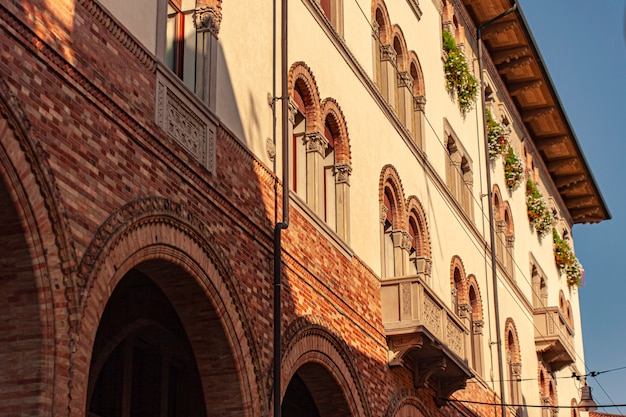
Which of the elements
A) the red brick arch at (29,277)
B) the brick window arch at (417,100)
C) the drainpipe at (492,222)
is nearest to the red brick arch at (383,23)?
the brick window arch at (417,100)

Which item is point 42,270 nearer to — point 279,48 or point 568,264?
point 279,48

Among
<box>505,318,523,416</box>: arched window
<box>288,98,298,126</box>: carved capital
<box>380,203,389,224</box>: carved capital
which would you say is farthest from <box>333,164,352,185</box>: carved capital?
<box>505,318,523,416</box>: arched window

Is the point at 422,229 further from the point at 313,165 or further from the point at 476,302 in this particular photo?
the point at 313,165

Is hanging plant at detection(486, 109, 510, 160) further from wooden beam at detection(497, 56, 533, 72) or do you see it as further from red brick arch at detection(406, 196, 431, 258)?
red brick arch at detection(406, 196, 431, 258)

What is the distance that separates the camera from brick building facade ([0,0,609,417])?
29.1ft

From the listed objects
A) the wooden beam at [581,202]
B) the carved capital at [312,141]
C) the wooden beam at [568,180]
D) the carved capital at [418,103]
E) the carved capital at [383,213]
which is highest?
the wooden beam at [568,180]

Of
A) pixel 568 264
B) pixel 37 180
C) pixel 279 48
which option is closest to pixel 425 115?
pixel 279 48

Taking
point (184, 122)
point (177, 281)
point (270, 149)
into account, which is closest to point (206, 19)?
point (184, 122)

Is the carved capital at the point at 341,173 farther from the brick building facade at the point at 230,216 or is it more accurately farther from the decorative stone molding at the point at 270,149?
the decorative stone molding at the point at 270,149

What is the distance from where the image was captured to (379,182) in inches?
717

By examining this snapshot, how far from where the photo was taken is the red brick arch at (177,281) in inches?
368

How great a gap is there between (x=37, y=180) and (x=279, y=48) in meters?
6.18

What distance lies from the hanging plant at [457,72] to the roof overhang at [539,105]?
9.37 ft

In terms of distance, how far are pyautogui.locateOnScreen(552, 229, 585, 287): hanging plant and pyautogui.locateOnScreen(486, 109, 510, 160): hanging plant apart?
8318mm
